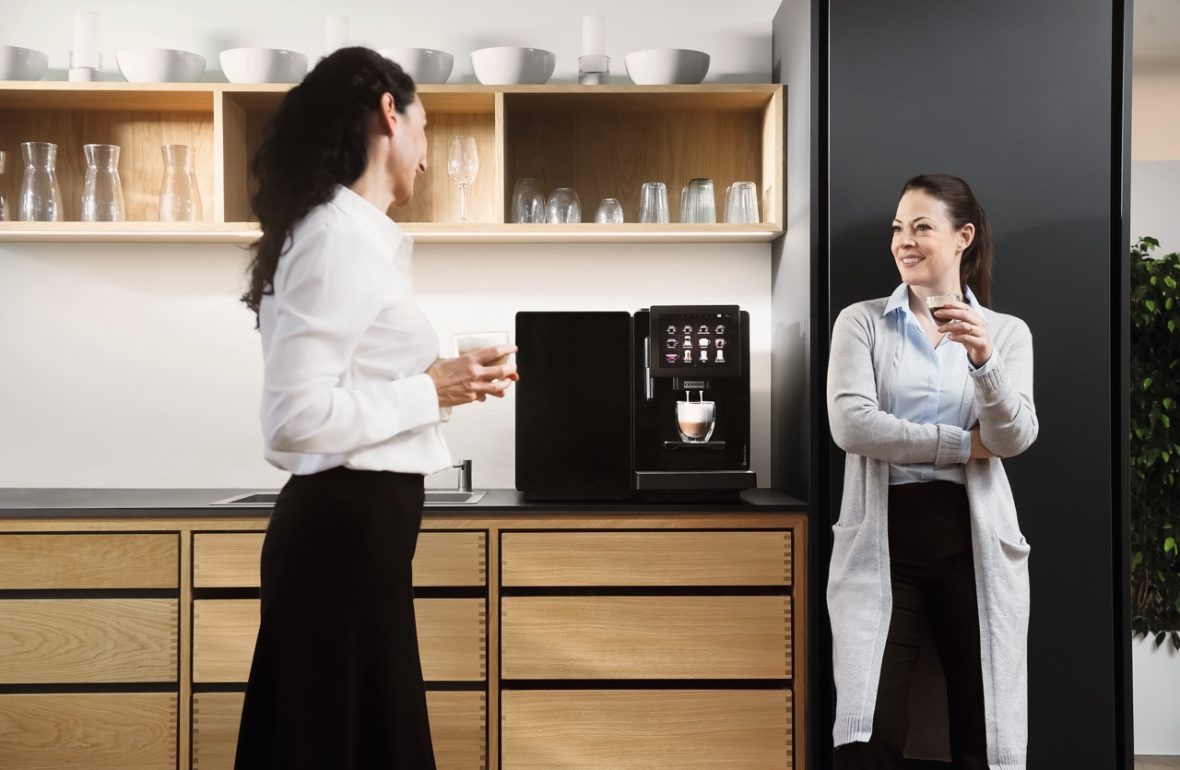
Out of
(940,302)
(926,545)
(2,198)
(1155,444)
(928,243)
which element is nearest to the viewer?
(940,302)

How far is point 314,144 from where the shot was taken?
142 centimetres

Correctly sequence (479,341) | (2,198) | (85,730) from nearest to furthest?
(479,341)
(85,730)
(2,198)

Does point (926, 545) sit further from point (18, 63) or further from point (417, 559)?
point (18, 63)

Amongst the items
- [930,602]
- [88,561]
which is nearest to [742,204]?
[930,602]

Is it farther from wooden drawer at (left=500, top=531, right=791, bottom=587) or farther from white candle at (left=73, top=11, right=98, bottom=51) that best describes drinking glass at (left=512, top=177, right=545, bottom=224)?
white candle at (left=73, top=11, right=98, bottom=51)

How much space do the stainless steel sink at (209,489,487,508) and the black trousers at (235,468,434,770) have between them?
1.10 meters

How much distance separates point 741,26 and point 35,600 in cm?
259

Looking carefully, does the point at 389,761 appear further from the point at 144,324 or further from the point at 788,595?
the point at 144,324

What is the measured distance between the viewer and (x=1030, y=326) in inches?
94.7

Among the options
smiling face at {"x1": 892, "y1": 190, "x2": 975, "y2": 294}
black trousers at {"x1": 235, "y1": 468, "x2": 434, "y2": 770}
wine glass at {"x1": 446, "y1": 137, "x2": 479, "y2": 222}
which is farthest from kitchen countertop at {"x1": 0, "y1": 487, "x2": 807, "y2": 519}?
black trousers at {"x1": 235, "y1": 468, "x2": 434, "y2": 770}

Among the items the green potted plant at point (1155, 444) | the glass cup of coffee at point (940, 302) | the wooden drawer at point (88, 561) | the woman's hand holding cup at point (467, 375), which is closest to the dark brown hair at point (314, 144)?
the woman's hand holding cup at point (467, 375)

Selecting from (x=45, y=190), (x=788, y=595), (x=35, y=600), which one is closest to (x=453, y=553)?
(x=788, y=595)

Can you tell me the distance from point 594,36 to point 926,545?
1.72 m

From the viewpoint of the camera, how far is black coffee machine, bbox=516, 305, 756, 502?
2.54 m
